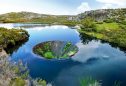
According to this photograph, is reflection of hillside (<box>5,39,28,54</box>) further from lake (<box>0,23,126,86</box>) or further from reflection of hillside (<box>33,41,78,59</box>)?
reflection of hillside (<box>33,41,78,59</box>)

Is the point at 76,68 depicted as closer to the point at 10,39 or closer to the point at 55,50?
the point at 55,50

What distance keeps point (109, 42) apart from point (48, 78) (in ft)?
165

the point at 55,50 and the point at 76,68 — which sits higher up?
the point at 55,50

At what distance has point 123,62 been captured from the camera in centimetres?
5572

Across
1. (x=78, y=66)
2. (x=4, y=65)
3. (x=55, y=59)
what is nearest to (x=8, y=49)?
(x=55, y=59)

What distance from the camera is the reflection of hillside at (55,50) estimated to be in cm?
5850

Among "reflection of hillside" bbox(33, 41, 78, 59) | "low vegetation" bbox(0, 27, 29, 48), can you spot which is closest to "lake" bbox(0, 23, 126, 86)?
"reflection of hillside" bbox(33, 41, 78, 59)

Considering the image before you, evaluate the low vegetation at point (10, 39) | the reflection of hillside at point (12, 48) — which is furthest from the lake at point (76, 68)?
the low vegetation at point (10, 39)

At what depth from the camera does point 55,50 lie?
206 feet

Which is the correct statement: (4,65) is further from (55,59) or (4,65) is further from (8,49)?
(8,49)

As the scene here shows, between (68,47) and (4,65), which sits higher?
(4,65)

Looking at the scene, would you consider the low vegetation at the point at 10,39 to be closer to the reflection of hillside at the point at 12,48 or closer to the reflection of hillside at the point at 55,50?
the reflection of hillside at the point at 12,48

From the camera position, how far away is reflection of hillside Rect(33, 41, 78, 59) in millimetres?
58500

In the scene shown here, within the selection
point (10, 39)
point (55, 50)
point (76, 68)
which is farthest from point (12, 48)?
point (76, 68)
